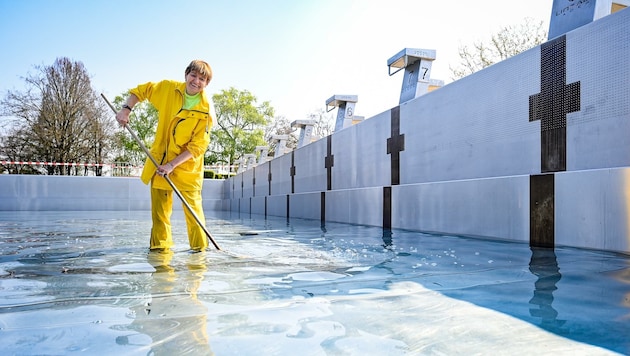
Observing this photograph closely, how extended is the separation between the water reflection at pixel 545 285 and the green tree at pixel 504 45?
1450cm

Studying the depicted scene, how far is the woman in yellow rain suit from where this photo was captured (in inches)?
117

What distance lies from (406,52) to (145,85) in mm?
3036

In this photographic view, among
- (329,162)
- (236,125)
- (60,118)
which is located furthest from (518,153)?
(236,125)

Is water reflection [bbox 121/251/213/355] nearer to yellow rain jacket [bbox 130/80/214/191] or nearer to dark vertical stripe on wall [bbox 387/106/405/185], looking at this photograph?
yellow rain jacket [bbox 130/80/214/191]

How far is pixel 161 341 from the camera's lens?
1022 mm

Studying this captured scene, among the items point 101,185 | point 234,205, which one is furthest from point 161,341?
point 101,185

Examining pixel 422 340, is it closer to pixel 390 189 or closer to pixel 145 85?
pixel 145 85

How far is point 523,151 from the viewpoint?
3191 millimetres

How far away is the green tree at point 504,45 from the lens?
51.2ft

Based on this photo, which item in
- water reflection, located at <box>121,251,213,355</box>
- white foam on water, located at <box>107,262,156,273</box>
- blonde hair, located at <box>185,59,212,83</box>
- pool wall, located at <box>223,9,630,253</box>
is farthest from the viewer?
blonde hair, located at <box>185,59,212,83</box>

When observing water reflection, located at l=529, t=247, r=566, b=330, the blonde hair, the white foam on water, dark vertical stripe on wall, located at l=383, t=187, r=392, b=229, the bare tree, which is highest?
the bare tree

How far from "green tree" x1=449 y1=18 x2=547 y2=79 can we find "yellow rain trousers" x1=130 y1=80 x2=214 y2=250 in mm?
14427

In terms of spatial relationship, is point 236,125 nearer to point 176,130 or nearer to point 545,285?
point 176,130

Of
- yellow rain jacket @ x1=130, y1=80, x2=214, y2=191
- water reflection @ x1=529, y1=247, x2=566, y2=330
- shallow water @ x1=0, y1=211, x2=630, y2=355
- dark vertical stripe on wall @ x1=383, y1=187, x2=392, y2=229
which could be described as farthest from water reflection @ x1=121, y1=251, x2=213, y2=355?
dark vertical stripe on wall @ x1=383, y1=187, x2=392, y2=229
